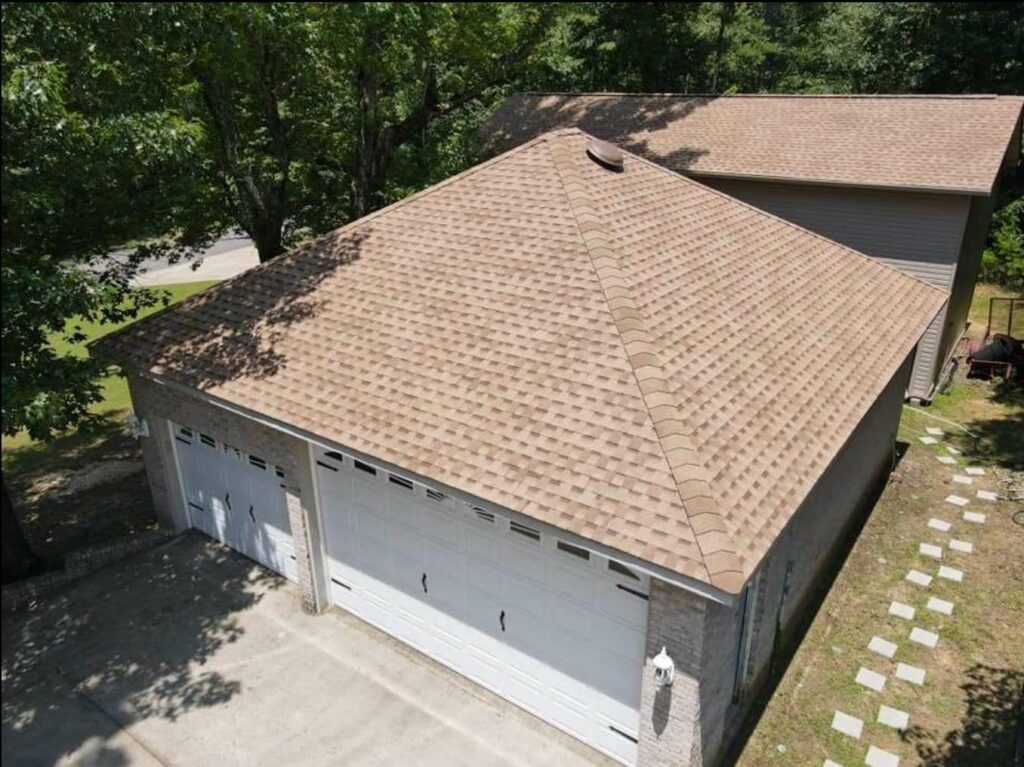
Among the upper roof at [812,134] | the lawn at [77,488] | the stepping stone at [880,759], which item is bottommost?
the lawn at [77,488]

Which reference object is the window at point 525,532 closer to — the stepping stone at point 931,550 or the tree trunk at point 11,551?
the stepping stone at point 931,550

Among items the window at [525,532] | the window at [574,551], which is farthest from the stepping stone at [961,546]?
the window at [525,532]

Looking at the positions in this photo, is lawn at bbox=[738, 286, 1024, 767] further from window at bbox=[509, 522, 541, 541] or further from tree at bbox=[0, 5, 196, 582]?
tree at bbox=[0, 5, 196, 582]

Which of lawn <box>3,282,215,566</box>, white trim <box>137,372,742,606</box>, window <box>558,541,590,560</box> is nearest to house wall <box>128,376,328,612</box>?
white trim <box>137,372,742,606</box>

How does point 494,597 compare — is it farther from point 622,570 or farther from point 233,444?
point 233,444

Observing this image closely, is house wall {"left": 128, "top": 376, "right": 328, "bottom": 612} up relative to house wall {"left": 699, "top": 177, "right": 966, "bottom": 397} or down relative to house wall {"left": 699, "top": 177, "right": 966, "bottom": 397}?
down

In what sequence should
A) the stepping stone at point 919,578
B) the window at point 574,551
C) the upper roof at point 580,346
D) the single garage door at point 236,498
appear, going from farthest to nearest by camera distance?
the stepping stone at point 919,578, the single garage door at point 236,498, the window at point 574,551, the upper roof at point 580,346

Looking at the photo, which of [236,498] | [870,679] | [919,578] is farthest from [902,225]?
[236,498]
